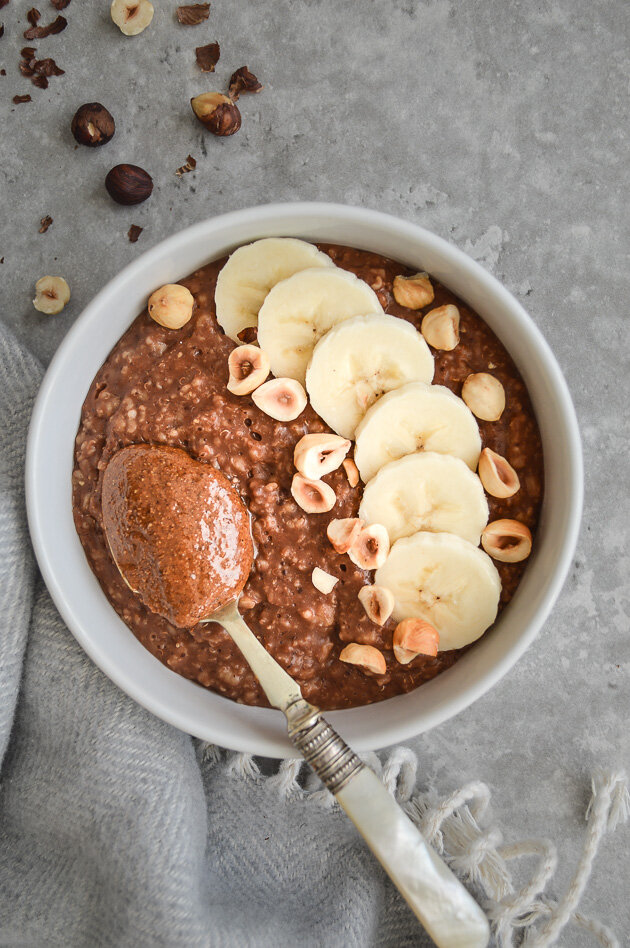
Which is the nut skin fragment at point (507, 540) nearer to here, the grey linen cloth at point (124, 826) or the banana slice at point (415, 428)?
the banana slice at point (415, 428)

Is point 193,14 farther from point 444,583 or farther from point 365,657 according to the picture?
point 365,657

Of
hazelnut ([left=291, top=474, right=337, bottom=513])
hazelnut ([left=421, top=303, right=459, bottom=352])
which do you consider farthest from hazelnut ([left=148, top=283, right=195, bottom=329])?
hazelnut ([left=421, top=303, right=459, bottom=352])

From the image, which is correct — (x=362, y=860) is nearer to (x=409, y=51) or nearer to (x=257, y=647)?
(x=257, y=647)

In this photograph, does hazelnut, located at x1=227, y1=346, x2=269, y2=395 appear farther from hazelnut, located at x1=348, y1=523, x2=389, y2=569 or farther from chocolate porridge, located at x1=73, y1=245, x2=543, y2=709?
hazelnut, located at x1=348, y1=523, x2=389, y2=569

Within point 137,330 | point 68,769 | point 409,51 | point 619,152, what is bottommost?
point 68,769

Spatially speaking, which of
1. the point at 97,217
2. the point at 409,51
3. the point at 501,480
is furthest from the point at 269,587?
the point at 409,51

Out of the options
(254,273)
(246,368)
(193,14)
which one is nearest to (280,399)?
(246,368)
